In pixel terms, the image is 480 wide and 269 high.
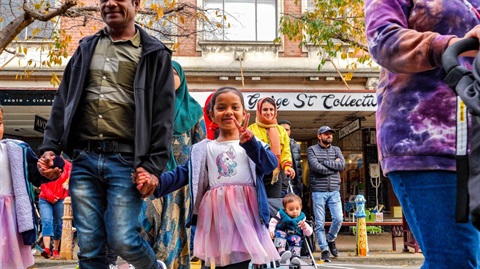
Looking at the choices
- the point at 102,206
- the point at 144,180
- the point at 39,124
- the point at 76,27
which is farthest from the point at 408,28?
the point at 76,27

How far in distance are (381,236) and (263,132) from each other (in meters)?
9.97

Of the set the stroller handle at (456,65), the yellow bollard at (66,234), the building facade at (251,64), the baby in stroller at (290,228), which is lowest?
the yellow bollard at (66,234)

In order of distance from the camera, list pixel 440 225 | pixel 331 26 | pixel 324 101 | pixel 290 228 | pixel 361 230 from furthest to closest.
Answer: pixel 324 101 → pixel 331 26 → pixel 361 230 → pixel 290 228 → pixel 440 225

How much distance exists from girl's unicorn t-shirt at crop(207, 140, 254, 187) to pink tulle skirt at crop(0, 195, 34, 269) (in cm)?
162

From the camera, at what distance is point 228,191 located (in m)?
4.39

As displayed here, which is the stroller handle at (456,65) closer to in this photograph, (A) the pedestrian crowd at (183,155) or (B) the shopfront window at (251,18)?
(A) the pedestrian crowd at (183,155)

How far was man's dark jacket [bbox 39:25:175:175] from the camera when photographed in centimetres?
348

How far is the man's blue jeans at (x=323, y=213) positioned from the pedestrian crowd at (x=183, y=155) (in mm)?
3884

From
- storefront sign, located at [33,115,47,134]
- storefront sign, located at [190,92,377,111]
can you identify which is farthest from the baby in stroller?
storefront sign, located at [33,115,47,134]

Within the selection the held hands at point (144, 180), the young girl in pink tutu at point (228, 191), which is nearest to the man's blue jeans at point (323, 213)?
the young girl in pink tutu at point (228, 191)

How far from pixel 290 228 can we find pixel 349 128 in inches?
433

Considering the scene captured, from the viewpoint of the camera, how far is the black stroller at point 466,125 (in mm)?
1495

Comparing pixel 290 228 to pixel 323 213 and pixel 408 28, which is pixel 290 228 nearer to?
pixel 323 213

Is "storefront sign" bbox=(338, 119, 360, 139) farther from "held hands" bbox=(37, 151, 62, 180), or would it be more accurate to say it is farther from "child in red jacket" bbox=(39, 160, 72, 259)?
"held hands" bbox=(37, 151, 62, 180)
